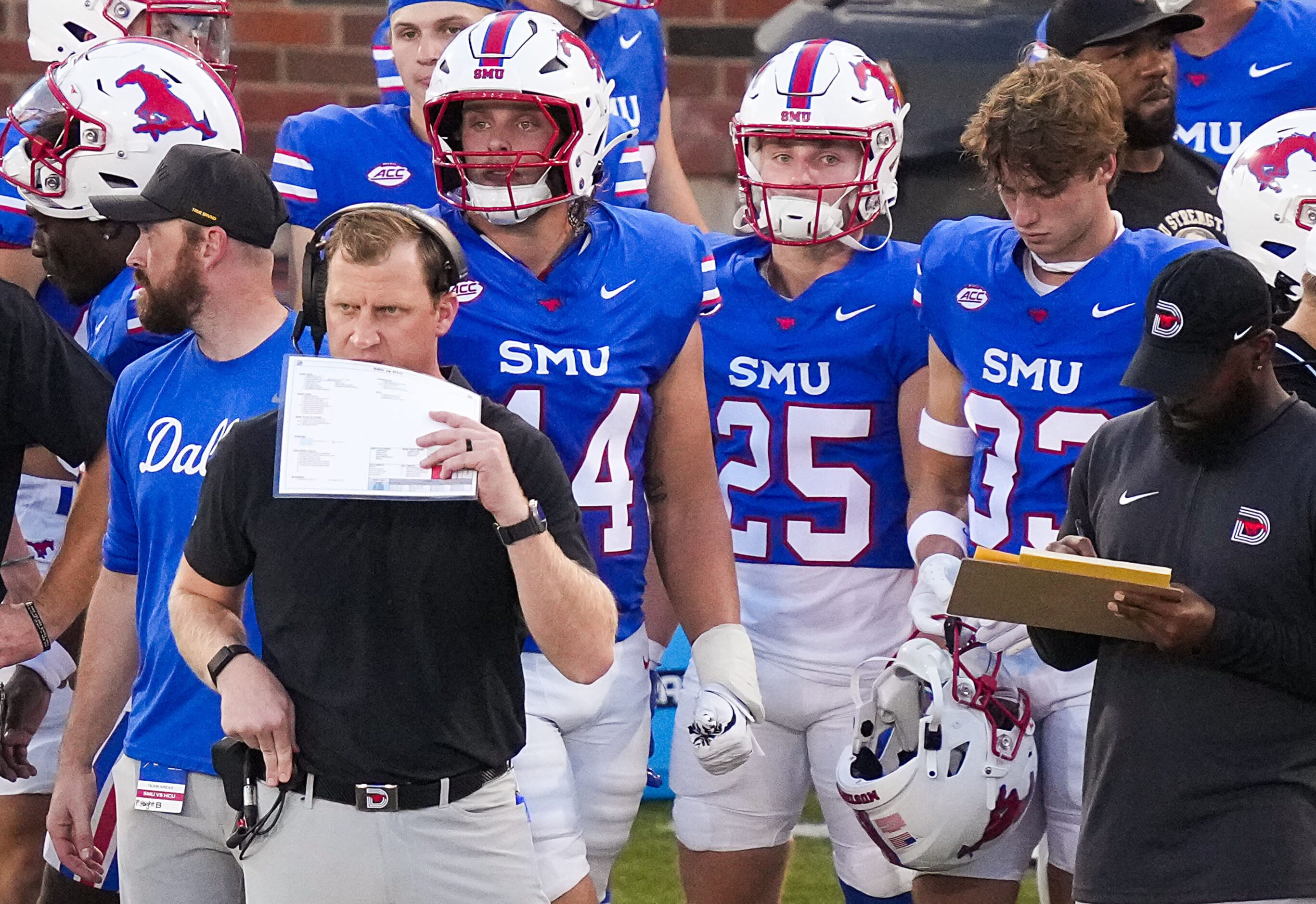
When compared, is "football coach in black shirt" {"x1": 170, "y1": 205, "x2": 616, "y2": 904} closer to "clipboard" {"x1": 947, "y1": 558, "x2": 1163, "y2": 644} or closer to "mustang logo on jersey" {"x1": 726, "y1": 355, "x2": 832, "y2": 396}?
"clipboard" {"x1": 947, "y1": 558, "x2": 1163, "y2": 644}

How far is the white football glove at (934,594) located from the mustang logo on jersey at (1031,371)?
34 cm

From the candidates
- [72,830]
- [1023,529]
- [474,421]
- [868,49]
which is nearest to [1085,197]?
[1023,529]

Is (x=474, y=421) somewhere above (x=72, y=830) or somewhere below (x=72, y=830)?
above

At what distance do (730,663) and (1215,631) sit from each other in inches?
35.6

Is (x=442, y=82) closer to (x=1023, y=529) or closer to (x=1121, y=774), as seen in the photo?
(x=1023, y=529)

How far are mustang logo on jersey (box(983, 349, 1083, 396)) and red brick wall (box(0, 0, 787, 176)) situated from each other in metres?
3.94

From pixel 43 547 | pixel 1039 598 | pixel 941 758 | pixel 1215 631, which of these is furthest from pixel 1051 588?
pixel 43 547

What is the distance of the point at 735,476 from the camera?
4016 mm

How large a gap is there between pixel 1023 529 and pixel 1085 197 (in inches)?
23.7

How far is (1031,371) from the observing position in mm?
3592

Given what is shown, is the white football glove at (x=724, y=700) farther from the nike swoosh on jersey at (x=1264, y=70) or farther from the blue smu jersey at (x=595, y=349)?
the nike swoosh on jersey at (x=1264, y=70)

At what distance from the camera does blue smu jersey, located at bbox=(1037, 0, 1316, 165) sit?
4824 millimetres

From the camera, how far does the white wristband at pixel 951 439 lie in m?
3.76

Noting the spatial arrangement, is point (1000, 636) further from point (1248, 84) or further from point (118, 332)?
point (1248, 84)
